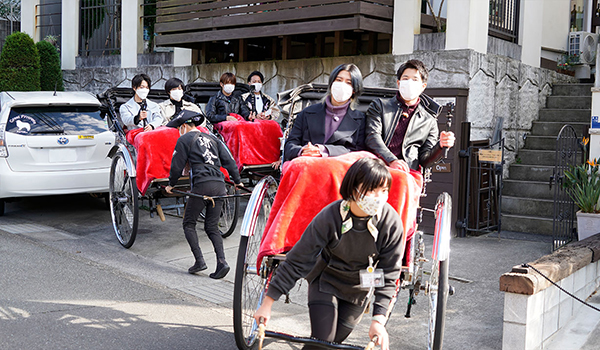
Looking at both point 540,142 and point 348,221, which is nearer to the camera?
point 348,221

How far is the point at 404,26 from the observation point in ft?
31.5

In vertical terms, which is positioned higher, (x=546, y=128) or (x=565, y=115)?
(x=565, y=115)

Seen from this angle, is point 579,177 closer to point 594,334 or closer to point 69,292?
point 594,334

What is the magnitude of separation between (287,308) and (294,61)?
614 cm

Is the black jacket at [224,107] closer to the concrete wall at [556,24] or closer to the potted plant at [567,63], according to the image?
the concrete wall at [556,24]

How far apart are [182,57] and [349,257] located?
33.9 feet

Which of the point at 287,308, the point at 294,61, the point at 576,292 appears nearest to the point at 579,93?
the point at 294,61

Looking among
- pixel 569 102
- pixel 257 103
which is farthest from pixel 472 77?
pixel 257 103

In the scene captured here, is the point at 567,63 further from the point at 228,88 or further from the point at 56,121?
the point at 56,121

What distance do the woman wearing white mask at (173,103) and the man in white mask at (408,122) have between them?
12.4ft

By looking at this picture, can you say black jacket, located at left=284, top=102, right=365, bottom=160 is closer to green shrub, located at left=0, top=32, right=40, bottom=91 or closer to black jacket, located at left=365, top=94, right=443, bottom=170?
black jacket, located at left=365, top=94, right=443, bottom=170

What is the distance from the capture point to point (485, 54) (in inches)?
358

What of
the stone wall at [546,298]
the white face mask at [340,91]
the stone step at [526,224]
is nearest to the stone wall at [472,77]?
the stone step at [526,224]

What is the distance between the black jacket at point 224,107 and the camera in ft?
29.4
